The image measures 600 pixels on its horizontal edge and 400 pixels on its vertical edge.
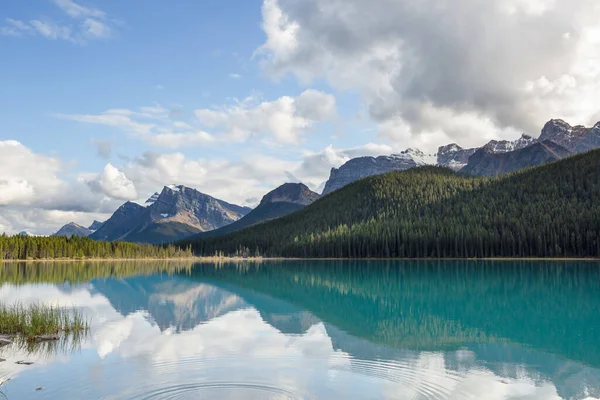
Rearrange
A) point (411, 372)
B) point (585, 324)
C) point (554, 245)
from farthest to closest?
point (554, 245) → point (585, 324) → point (411, 372)

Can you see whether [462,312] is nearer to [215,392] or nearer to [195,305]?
[195,305]

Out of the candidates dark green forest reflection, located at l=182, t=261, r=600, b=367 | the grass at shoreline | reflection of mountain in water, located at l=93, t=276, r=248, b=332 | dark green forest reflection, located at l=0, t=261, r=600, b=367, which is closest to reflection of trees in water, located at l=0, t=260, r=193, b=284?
reflection of mountain in water, located at l=93, t=276, r=248, b=332

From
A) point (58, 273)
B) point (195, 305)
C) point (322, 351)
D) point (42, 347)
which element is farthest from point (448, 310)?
point (58, 273)

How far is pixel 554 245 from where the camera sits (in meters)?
181

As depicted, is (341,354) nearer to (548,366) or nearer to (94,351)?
(548,366)

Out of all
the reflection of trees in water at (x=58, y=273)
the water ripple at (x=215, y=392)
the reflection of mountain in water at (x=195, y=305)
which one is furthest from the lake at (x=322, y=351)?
the reflection of trees in water at (x=58, y=273)

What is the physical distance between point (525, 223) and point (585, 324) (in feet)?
555

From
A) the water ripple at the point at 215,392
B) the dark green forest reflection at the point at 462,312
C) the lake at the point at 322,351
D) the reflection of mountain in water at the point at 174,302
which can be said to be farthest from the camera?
the reflection of mountain in water at the point at 174,302

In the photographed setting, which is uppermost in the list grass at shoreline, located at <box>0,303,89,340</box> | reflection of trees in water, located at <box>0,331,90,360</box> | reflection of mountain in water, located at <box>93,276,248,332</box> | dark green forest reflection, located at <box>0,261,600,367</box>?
grass at shoreline, located at <box>0,303,89,340</box>

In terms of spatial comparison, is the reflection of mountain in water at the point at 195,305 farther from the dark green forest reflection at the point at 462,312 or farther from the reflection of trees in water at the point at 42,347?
the reflection of trees in water at the point at 42,347

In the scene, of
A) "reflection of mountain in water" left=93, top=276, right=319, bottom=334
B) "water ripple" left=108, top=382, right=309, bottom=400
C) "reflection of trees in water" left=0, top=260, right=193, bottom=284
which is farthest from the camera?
"reflection of trees in water" left=0, top=260, right=193, bottom=284

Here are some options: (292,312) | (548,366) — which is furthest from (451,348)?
(292,312)

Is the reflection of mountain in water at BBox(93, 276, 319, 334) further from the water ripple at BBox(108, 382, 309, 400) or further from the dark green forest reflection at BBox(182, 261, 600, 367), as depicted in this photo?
the water ripple at BBox(108, 382, 309, 400)

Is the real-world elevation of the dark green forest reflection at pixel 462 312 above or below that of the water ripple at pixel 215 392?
below
